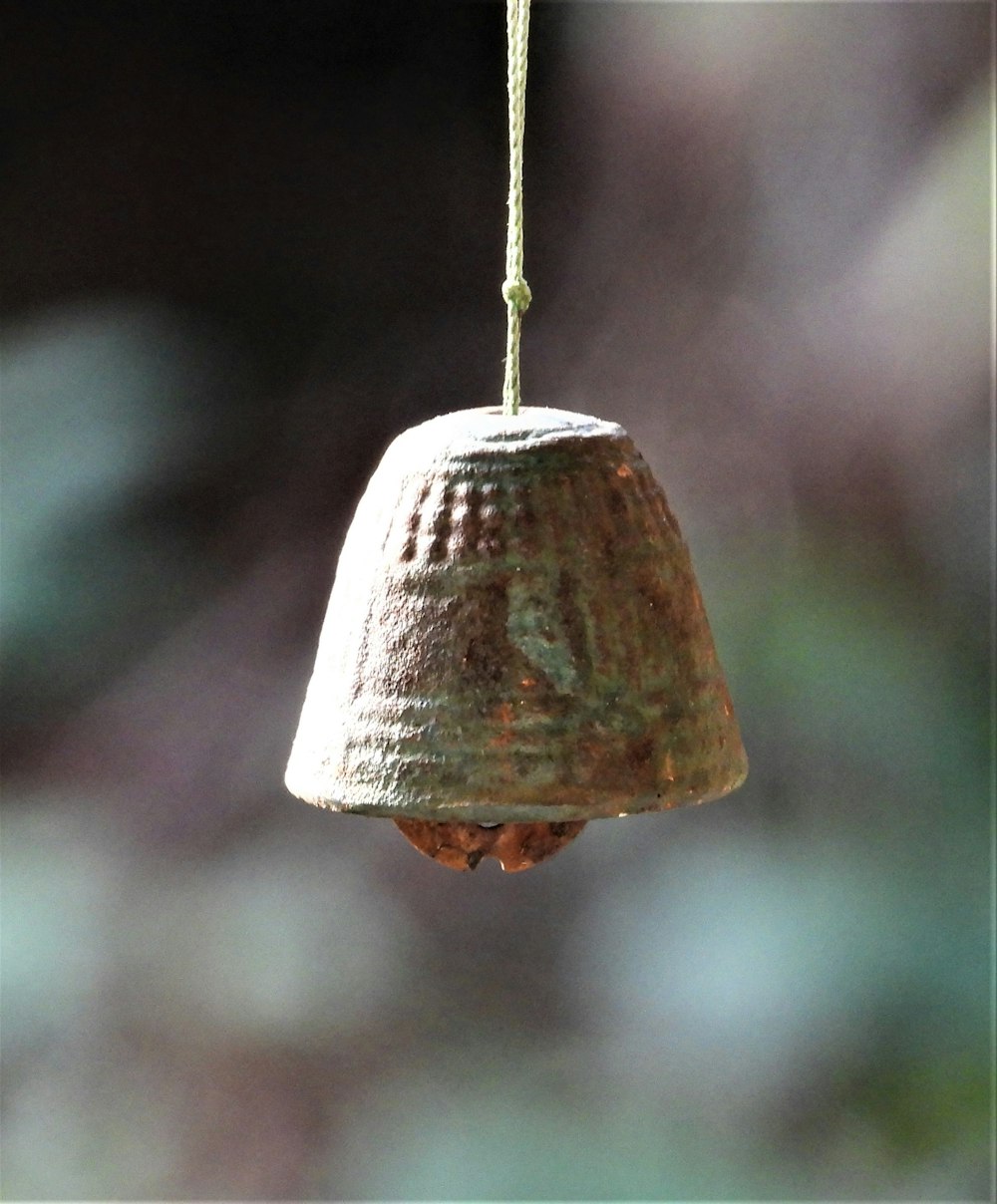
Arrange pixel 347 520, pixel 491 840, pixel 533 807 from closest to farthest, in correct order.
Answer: pixel 533 807
pixel 491 840
pixel 347 520

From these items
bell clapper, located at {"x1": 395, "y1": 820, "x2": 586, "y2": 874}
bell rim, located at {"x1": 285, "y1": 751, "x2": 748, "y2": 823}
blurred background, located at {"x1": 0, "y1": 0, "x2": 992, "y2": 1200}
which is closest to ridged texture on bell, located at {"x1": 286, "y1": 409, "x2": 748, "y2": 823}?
bell rim, located at {"x1": 285, "y1": 751, "x2": 748, "y2": 823}

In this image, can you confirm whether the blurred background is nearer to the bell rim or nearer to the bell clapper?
the bell clapper

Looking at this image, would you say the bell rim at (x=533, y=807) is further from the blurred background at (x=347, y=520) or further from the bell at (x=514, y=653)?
the blurred background at (x=347, y=520)

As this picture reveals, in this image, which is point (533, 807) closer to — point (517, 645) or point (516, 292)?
point (517, 645)

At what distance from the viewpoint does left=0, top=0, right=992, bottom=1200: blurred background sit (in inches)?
108

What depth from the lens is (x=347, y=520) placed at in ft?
9.23

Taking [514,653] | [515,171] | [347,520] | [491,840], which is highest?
[515,171]

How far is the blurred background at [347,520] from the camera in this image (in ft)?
8.99

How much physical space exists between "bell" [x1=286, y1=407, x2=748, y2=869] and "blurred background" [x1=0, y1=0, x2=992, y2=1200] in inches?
45.1

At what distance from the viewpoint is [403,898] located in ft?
9.51

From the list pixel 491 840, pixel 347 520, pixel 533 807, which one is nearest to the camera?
pixel 533 807

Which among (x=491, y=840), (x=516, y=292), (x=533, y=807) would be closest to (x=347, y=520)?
(x=516, y=292)

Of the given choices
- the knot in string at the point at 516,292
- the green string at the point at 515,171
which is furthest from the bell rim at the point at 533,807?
the knot in string at the point at 516,292

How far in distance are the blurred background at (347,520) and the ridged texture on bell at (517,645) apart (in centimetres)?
115
